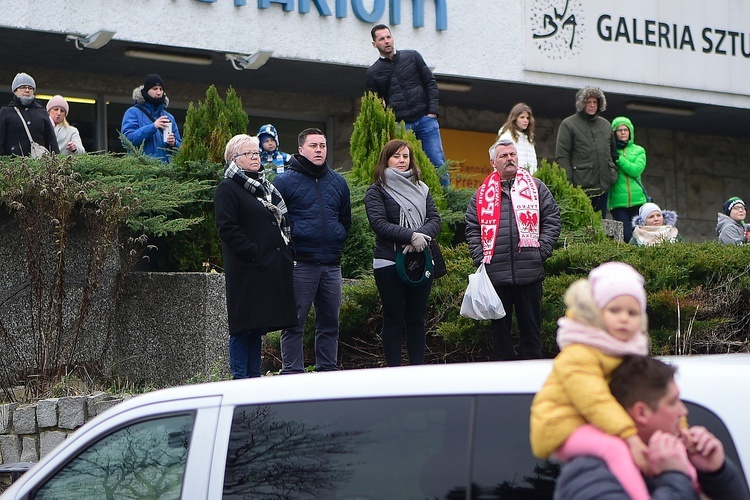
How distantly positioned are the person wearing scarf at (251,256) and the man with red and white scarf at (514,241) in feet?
4.21

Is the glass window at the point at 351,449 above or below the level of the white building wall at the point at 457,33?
below

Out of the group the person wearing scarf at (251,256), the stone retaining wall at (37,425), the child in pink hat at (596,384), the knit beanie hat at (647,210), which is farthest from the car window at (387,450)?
the knit beanie hat at (647,210)

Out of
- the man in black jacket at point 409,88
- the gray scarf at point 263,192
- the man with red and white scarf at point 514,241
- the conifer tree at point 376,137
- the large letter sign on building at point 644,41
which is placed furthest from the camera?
the large letter sign on building at point 644,41

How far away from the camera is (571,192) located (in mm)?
11617

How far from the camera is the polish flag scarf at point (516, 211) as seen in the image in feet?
25.3

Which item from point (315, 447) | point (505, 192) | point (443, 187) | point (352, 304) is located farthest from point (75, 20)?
point (315, 447)

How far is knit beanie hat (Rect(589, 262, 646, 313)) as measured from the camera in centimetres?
280

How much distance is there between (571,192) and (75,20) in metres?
5.51

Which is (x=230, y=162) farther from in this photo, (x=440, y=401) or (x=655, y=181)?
(x=655, y=181)

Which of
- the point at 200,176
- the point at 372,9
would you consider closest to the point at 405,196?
the point at 200,176

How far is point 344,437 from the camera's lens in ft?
11.2

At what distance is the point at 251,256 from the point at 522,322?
178 centimetres

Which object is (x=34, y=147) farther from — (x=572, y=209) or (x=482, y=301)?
(x=572, y=209)

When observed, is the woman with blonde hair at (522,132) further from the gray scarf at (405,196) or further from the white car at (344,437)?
the white car at (344,437)
